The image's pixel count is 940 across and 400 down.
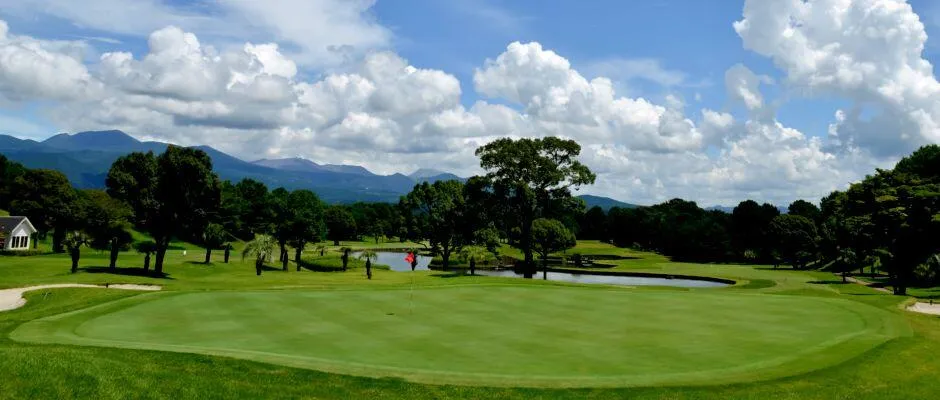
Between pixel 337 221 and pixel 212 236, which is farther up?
pixel 337 221

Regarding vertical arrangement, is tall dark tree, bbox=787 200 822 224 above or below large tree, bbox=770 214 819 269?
above

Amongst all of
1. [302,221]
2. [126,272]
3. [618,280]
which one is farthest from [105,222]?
[618,280]

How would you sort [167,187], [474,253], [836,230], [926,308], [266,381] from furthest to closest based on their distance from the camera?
1. [836,230]
2. [474,253]
3. [167,187]
4. [926,308]
5. [266,381]

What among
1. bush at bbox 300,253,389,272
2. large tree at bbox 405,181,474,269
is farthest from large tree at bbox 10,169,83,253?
large tree at bbox 405,181,474,269

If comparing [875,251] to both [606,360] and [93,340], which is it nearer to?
[606,360]

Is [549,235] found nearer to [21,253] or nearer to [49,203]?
[21,253]

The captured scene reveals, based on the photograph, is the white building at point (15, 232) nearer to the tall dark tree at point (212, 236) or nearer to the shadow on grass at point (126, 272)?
the tall dark tree at point (212, 236)

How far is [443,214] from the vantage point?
292 ft

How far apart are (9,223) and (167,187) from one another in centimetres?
5365

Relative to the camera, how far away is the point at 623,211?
192250mm

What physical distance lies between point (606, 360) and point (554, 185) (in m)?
49.8

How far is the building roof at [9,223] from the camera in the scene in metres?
91.3

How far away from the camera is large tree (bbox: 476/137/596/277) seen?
67312 mm

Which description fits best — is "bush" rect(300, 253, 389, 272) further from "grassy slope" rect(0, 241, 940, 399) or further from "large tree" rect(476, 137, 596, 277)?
"grassy slope" rect(0, 241, 940, 399)
